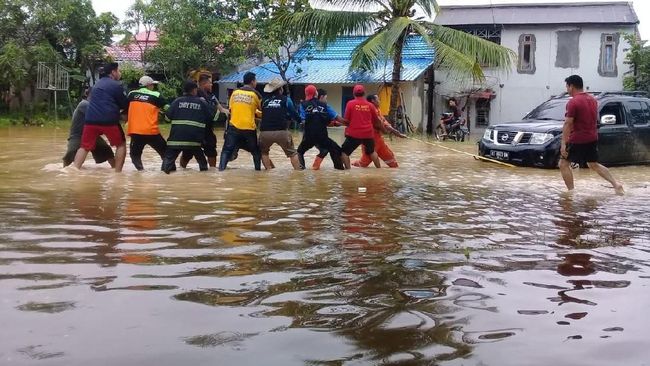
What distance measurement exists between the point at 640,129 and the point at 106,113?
10242 mm

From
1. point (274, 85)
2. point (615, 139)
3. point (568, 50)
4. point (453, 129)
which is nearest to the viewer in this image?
point (274, 85)

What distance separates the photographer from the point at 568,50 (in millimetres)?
27594

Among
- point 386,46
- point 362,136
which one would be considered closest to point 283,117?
point 362,136

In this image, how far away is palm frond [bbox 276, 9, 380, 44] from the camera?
2033 centimetres

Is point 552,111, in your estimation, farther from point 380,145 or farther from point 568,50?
point 568,50

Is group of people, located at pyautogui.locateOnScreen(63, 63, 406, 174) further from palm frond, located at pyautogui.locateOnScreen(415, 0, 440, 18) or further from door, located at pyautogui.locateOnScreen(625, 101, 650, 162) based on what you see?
palm frond, located at pyautogui.locateOnScreen(415, 0, 440, 18)

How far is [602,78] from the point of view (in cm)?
2733

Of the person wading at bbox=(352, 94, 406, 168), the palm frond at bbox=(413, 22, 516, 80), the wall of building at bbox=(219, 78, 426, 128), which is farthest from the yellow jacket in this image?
the wall of building at bbox=(219, 78, 426, 128)

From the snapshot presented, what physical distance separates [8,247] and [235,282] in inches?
71.2

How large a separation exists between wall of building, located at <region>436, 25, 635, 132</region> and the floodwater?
21552 mm

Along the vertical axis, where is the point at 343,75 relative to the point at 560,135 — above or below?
above

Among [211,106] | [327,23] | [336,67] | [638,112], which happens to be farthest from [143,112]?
[336,67]

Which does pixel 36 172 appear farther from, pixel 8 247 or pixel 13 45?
pixel 13 45

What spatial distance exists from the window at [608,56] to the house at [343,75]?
6.85 m
